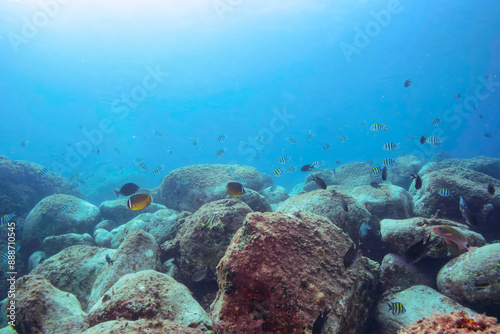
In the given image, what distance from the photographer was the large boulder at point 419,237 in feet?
11.8

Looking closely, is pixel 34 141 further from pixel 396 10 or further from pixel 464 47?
pixel 464 47

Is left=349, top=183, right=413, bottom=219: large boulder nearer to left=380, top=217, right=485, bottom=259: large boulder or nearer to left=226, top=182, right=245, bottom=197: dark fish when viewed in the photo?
left=380, top=217, right=485, bottom=259: large boulder

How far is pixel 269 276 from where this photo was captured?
2.00m

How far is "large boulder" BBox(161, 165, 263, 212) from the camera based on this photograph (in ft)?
29.7

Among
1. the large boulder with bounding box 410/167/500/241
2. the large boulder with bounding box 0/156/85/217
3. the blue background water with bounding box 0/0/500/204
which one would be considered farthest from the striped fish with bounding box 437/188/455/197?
the large boulder with bounding box 0/156/85/217

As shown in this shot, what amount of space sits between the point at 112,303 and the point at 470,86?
9743 centimetres

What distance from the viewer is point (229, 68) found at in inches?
2151

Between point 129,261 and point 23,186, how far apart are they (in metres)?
13.8

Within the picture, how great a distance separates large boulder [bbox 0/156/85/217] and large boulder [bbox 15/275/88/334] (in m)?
10.8

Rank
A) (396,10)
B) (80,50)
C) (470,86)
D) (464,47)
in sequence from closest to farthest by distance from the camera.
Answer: (396,10), (80,50), (464,47), (470,86)

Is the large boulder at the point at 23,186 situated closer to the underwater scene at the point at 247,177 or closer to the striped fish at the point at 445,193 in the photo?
the underwater scene at the point at 247,177

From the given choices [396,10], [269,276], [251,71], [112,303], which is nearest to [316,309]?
[269,276]

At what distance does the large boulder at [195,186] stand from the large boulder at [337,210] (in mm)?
4499

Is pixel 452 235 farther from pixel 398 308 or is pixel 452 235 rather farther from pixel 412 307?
pixel 398 308
